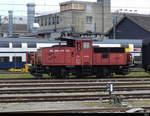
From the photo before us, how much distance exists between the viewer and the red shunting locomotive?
21.9 metres

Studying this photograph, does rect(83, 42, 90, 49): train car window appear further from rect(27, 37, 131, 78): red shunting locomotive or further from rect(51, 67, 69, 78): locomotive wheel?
rect(51, 67, 69, 78): locomotive wheel

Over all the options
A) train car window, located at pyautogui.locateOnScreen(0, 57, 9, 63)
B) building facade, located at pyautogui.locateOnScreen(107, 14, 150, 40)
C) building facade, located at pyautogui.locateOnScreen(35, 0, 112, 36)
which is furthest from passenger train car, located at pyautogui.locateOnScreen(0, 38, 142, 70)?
building facade, located at pyautogui.locateOnScreen(35, 0, 112, 36)

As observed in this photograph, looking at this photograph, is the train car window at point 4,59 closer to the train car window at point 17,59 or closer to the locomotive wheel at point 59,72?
the train car window at point 17,59

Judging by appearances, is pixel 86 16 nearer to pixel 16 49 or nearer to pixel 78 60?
pixel 16 49

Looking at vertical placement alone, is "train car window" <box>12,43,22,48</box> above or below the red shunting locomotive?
above

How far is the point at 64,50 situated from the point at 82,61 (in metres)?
1.66

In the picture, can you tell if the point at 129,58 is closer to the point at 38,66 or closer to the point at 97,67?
the point at 97,67

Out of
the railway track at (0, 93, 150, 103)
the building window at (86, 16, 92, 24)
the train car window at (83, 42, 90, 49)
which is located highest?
the building window at (86, 16, 92, 24)

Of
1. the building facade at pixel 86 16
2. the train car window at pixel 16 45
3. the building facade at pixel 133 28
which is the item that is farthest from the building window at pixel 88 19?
the train car window at pixel 16 45

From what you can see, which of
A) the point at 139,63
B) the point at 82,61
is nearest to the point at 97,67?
the point at 82,61

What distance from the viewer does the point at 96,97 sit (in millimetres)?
12141

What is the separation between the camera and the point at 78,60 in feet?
72.7

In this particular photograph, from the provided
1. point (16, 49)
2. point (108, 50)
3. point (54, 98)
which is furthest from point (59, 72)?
point (16, 49)

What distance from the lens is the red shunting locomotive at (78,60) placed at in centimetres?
2191
